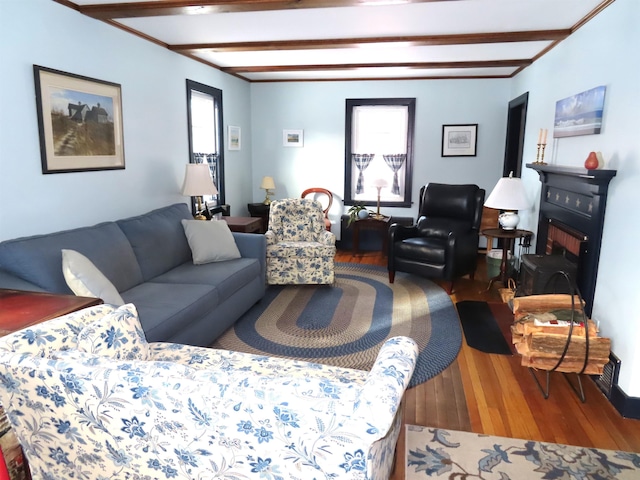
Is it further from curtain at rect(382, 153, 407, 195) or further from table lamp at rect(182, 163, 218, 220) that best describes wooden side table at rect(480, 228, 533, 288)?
table lamp at rect(182, 163, 218, 220)

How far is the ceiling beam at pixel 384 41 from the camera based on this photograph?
3693mm

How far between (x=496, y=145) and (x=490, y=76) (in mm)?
875

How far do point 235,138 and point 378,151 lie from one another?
1.95 metres

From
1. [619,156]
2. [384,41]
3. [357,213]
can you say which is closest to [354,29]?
[384,41]

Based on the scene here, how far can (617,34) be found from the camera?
2.80 metres

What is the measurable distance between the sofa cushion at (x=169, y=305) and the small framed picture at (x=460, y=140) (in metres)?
4.15

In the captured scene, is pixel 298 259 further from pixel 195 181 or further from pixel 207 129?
pixel 207 129

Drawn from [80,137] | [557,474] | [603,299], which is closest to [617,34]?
[603,299]

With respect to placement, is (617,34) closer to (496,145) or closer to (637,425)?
(637,425)

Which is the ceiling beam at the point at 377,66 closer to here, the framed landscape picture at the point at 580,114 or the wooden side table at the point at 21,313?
the framed landscape picture at the point at 580,114

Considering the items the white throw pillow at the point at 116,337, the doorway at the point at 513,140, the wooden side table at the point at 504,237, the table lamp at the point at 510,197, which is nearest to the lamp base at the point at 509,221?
the wooden side table at the point at 504,237

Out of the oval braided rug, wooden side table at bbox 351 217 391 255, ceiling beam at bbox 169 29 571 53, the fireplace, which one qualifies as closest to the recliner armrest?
the oval braided rug

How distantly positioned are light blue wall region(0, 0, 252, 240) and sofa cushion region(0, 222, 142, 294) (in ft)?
0.89

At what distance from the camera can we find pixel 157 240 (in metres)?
3.53
